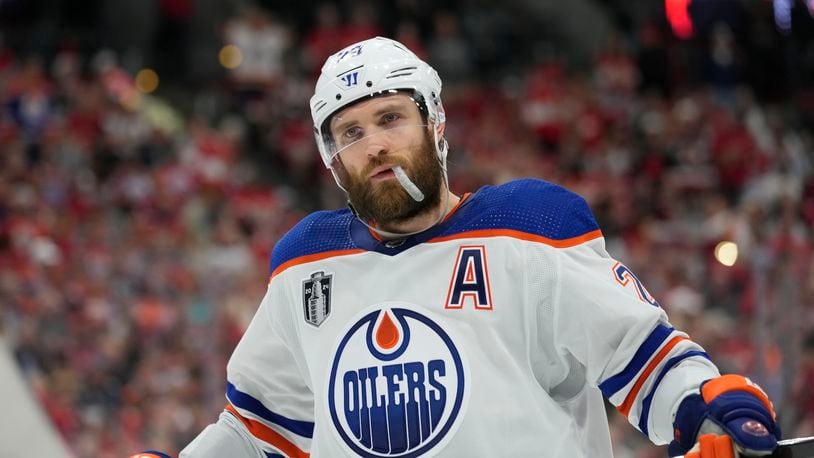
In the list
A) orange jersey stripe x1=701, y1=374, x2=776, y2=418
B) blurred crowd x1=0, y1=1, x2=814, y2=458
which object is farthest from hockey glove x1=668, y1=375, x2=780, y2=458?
blurred crowd x1=0, y1=1, x2=814, y2=458

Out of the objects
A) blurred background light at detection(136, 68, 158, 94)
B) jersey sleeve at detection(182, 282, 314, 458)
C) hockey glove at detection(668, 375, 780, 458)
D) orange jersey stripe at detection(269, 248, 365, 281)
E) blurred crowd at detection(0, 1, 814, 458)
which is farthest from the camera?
blurred background light at detection(136, 68, 158, 94)

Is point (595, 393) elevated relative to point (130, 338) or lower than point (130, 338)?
elevated

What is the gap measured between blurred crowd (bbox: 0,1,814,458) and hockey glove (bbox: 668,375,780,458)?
359 centimetres

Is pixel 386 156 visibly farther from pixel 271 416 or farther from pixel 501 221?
pixel 271 416

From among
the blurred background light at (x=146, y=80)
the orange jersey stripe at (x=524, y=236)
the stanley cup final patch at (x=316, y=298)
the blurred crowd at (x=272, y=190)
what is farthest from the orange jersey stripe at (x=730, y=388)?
the blurred background light at (x=146, y=80)

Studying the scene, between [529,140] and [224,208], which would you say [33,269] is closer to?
[224,208]

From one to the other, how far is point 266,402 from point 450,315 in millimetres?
586

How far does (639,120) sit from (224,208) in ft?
12.5

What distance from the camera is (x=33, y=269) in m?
7.43

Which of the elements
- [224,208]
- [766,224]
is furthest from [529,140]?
[766,224]

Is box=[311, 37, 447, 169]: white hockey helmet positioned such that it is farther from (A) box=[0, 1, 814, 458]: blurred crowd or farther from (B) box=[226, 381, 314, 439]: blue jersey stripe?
(A) box=[0, 1, 814, 458]: blurred crowd

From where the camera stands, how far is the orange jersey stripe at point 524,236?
7.87 ft

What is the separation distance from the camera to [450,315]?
241 cm

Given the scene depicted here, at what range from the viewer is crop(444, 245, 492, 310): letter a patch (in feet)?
7.91
